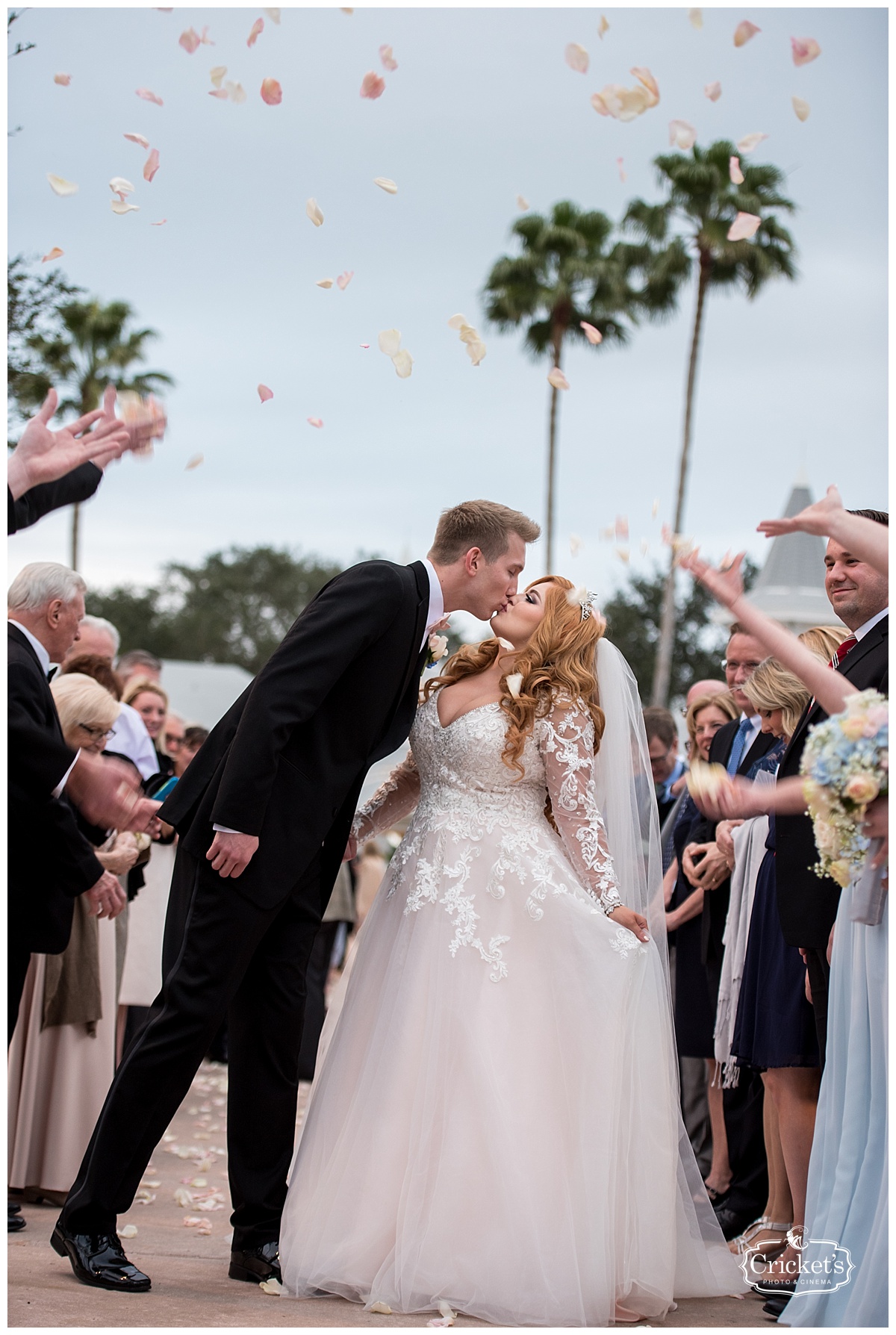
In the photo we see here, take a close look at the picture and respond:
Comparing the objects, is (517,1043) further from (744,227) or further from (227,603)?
(227,603)

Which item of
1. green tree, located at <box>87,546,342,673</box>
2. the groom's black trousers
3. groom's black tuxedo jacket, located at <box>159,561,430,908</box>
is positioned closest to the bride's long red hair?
groom's black tuxedo jacket, located at <box>159,561,430,908</box>

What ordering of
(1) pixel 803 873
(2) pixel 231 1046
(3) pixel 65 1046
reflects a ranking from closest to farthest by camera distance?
(1) pixel 803 873
(2) pixel 231 1046
(3) pixel 65 1046

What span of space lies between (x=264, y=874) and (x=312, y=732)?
500mm

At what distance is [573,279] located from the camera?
23562mm

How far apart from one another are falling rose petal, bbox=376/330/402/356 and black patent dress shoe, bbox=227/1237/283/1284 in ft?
10.1

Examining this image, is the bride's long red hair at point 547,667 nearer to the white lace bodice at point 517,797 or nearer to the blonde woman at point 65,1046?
the white lace bodice at point 517,797

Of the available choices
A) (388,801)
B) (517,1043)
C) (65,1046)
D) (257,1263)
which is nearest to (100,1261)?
(257,1263)

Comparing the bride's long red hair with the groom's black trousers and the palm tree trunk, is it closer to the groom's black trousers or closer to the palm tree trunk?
the groom's black trousers

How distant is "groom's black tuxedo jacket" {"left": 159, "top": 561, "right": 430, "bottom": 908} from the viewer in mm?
3963

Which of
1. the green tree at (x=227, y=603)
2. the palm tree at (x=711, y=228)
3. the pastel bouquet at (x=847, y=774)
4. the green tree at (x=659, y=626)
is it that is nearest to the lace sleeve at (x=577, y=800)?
the pastel bouquet at (x=847, y=774)

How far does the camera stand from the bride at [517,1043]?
3760mm

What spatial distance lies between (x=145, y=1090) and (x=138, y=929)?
4.40 m

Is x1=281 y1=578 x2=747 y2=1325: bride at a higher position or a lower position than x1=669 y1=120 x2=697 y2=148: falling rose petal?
lower

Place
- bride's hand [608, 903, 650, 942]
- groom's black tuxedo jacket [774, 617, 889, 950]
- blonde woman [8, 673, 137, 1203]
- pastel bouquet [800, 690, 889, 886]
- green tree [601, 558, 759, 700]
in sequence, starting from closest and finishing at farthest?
pastel bouquet [800, 690, 889, 886]
groom's black tuxedo jacket [774, 617, 889, 950]
bride's hand [608, 903, 650, 942]
blonde woman [8, 673, 137, 1203]
green tree [601, 558, 759, 700]
